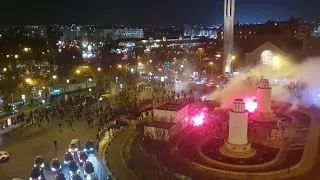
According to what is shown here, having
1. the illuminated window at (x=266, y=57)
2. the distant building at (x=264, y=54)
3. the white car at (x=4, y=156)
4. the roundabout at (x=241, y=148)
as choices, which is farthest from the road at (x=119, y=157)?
the distant building at (x=264, y=54)

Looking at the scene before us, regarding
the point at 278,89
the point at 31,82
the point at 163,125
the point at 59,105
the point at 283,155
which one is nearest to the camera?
the point at 283,155

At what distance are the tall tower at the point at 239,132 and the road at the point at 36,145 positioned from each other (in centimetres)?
785

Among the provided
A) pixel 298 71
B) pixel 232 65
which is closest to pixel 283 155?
pixel 298 71

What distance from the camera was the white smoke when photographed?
35688 millimetres

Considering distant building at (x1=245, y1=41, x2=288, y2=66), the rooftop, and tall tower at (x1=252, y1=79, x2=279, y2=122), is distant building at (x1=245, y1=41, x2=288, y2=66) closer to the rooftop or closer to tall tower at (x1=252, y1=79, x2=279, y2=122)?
tall tower at (x1=252, y1=79, x2=279, y2=122)

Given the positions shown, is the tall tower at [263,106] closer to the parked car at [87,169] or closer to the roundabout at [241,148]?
the roundabout at [241,148]

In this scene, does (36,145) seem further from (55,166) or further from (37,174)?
(37,174)

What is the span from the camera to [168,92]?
41.4 metres

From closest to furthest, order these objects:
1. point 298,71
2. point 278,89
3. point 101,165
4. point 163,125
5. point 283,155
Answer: point 101,165 → point 283,155 → point 163,125 → point 278,89 → point 298,71

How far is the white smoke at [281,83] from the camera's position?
3569 cm

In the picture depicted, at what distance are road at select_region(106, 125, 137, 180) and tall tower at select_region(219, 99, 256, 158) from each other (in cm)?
608

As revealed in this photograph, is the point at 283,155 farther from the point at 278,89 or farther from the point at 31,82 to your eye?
the point at 31,82

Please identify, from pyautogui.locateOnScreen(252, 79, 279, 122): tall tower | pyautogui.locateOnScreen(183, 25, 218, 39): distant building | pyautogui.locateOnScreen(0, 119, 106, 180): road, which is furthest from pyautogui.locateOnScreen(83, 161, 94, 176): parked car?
pyautogui.locateOnScreen(183, 25, 218, 39): distant building

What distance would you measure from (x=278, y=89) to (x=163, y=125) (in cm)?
1970
